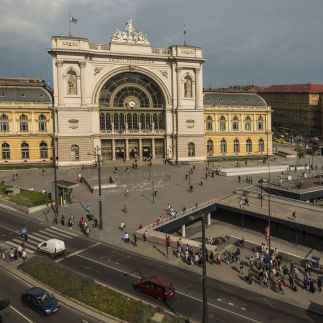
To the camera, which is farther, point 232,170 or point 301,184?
point 232,170

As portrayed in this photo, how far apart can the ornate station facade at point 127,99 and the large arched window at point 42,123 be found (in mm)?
4871

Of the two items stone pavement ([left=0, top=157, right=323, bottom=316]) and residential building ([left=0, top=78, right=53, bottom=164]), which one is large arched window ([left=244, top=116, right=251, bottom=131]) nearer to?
stone pavement ([left=0, top=157, right=323, bottom=316])

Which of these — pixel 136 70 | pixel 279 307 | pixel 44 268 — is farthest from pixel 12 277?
pixel 136 70

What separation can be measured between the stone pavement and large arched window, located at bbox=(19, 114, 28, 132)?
9.51 m

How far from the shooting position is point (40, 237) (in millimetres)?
44875

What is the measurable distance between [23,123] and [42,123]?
3.73 meters

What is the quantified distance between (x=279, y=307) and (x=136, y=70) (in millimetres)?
66104

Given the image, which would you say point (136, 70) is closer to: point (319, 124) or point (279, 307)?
point (279, 307)

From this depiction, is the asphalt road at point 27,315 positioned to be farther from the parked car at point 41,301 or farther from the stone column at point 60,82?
the stone column at point 60,82

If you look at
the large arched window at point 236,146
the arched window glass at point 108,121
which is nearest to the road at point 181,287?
the arched window glass at point 108,121

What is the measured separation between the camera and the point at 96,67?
8556 centimetres

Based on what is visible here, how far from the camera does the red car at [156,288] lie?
30.8 metres

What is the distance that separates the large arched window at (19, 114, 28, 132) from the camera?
85.2m

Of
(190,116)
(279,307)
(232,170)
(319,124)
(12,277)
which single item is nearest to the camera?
(279,307)
